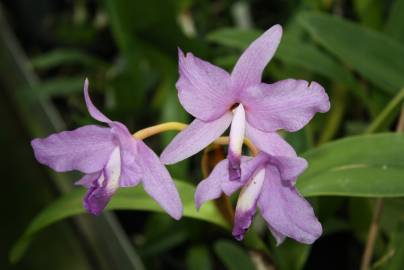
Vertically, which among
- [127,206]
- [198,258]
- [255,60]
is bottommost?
[198,258]

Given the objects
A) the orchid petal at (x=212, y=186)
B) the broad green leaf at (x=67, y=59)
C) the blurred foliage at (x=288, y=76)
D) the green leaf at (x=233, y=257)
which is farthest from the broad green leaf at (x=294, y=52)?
the broad green leaf at (x=67, y=59)

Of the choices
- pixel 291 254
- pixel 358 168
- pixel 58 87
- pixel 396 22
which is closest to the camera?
pixel 358 168

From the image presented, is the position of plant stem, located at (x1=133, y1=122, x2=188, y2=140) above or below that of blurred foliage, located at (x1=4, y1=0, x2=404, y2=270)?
above

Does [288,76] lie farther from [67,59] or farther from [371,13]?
[67,59]

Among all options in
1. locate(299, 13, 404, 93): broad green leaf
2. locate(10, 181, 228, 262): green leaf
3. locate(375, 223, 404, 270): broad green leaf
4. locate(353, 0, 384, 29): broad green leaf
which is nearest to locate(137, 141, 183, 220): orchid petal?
locate(10, 181, 228, 262): green leaf

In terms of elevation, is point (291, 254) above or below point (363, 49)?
below

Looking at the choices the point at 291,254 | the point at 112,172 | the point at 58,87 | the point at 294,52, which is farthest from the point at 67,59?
the point at 112,172

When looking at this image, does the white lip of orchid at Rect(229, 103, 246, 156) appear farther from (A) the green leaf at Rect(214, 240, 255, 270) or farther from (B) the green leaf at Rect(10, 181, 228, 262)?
(A) the green leaf at Rect(214, 240, 255, 270)
